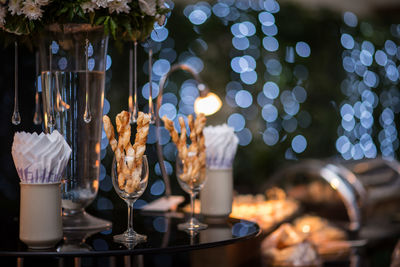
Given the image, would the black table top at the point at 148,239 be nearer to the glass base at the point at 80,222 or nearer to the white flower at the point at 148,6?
the glass base at the point at 80,222

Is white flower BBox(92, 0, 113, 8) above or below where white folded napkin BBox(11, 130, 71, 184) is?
above

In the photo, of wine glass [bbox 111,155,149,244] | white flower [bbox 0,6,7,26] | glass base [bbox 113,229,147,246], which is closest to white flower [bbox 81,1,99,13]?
white flower [bbox 0,6,7,26]

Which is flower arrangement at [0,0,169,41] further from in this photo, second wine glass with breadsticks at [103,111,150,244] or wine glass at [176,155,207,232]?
wine glass at [176,155,207,232]

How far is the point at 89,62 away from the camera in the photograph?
172 cm

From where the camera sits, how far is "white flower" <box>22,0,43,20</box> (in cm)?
153

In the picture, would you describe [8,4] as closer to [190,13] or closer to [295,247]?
[295,247]

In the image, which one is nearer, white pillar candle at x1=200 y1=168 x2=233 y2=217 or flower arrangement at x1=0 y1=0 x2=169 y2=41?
flower arrangement at x1=0 y1=0 x2=169 y2=41

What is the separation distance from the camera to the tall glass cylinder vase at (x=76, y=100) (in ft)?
5.51

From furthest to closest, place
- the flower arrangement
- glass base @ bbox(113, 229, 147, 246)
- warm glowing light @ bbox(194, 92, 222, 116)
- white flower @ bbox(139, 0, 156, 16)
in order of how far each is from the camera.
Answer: warm glowing light @ bbox(194, 92, 222, 116), white flower @ bbox(139, 0, 156, 16), the flower arrangement, glass base @ bbox(113, 229, 147, 246)

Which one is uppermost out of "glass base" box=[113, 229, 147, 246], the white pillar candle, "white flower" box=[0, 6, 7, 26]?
"white flower" box=[0, 6, 7, 26]

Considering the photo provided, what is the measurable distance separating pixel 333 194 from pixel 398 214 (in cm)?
49

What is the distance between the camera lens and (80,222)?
1733 mm

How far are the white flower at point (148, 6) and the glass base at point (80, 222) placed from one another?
2.16 ft

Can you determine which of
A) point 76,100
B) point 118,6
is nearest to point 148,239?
point 76,100
